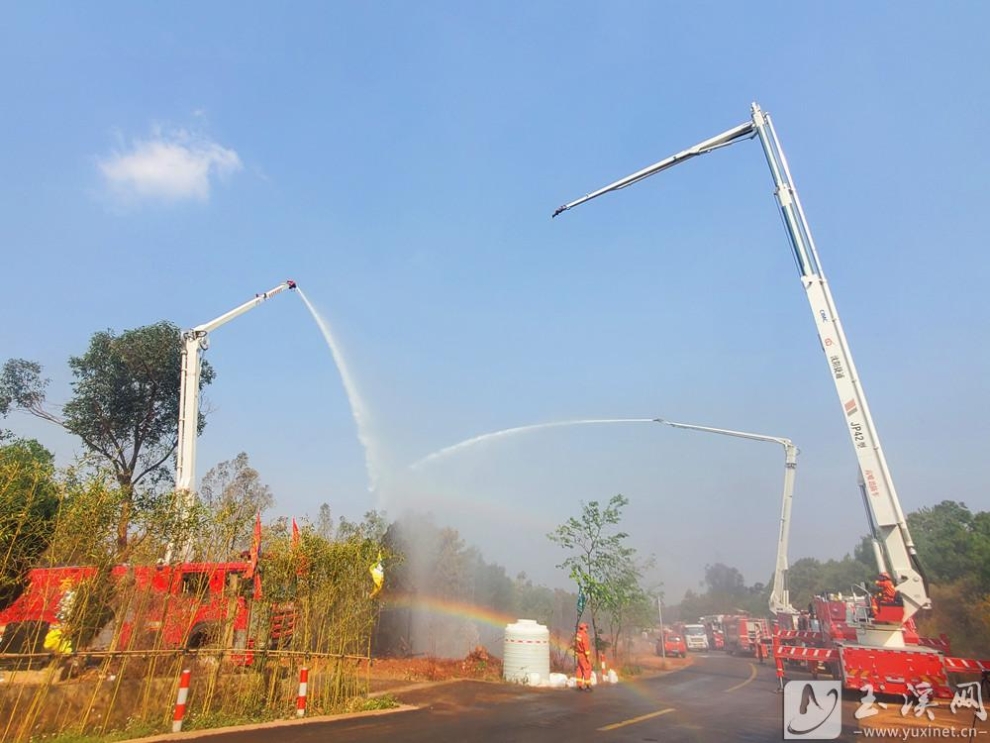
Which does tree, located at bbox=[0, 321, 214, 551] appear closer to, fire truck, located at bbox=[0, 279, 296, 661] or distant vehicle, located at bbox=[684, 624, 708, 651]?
fire truck, located at bbox=[0, 279, 296, 661]

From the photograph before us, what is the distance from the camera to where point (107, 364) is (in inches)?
1383

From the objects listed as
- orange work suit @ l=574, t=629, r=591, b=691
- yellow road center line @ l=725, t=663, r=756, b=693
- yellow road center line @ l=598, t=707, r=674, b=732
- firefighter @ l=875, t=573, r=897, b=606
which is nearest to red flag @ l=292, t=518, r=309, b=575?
yellow road center line @ l=598, t=707, r=674, b=732

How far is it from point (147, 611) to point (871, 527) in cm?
2173

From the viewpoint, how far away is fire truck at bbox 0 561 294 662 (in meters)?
11.5

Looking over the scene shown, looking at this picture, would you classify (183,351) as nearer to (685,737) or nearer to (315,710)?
(315,710)

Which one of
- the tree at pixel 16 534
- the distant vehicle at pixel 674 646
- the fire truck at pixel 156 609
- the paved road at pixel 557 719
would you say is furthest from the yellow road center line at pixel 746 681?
the tree at pixel 16 534

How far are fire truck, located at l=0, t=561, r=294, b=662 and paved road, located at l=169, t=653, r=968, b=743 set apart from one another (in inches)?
102

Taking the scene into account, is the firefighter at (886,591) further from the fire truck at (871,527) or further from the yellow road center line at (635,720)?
the yellow road center line at (635,720)

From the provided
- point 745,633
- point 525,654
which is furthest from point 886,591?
point 745,633

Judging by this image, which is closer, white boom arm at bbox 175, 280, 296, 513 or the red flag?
the red flag

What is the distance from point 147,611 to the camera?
12914 mm

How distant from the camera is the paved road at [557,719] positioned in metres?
12.0

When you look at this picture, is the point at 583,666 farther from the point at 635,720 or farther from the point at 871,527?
the point at 871,527

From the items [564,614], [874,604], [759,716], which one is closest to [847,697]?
[874,604]
